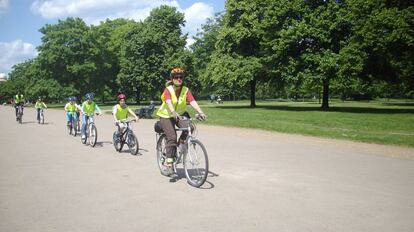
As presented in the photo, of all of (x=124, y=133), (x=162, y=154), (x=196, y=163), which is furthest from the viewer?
(x=124, y=133)

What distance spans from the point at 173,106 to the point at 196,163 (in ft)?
3.93

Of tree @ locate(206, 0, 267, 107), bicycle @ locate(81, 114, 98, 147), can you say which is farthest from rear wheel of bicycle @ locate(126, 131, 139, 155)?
tree @ locate(206, 0, 267, 107)

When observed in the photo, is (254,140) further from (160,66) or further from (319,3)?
(160,66)

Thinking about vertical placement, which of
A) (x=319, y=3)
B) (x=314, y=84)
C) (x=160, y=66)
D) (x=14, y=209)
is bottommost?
(x=14, y=209)

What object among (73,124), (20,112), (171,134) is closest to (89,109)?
(73,124)

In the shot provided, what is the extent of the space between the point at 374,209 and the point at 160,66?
53134 millimetres

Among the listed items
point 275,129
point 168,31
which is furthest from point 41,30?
point 275,129

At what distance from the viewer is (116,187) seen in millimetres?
6898

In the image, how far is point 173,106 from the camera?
7.47m

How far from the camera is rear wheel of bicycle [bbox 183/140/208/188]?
693cm

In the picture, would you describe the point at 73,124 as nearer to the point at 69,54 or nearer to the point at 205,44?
the point at 69,54

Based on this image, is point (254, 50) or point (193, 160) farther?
point (254, 50)

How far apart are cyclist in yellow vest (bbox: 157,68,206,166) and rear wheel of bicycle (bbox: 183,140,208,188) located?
1.14 ft

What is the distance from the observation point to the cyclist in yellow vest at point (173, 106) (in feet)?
24.2
